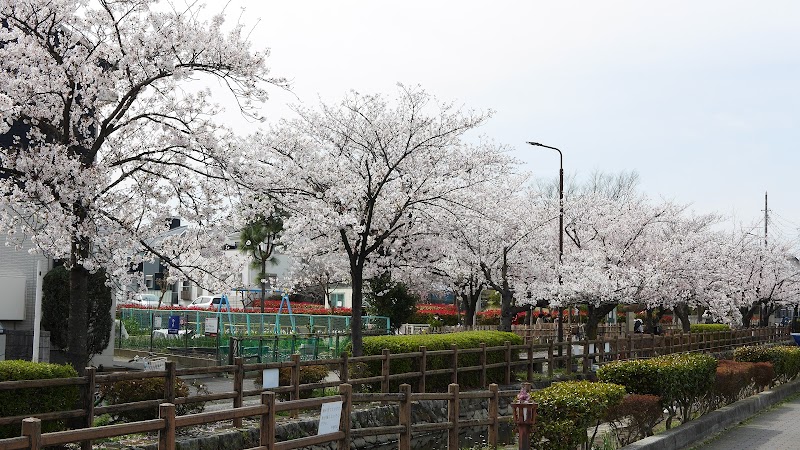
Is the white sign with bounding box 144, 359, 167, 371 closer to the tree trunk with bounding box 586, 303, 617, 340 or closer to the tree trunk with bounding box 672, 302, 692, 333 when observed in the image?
the tree trunk with bounding box 586, 303, 617, 340

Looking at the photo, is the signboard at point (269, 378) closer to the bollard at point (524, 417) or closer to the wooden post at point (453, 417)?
the wooden post at point (453, 417)

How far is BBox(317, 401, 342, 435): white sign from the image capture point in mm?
9164

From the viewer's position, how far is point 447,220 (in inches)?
942

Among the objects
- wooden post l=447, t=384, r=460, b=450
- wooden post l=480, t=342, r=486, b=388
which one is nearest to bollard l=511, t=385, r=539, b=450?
wooden post l=447, t=384, r=460, b=450

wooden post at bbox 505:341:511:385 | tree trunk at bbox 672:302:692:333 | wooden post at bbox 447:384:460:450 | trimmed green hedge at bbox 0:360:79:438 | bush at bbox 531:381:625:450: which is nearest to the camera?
trimmed green hedge at bbox 0:360:79:438

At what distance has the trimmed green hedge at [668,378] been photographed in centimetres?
1455

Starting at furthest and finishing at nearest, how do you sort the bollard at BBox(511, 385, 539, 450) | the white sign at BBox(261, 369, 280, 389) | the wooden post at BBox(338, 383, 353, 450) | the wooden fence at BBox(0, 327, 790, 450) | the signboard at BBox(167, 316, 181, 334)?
the signboard at BBox(167, 316, 181, 334)
the white sign at BBox(261, 369, 280, 389)
the wooden fence at BBox(0, 327, 790, 450)
the bollard at BBox(511, 385, 539, 450)
the wooden post at BBox(338, 383, 353, 450)

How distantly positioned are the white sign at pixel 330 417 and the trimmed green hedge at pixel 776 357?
16.9m

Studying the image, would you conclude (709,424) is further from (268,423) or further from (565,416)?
(268,423)

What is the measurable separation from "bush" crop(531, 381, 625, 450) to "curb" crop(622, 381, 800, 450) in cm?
127

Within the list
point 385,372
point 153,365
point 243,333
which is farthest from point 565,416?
point 243,333

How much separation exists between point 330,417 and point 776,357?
58.7 feet

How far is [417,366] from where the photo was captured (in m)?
19.3

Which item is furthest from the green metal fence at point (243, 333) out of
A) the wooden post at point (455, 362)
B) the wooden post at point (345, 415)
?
the wooden post at point (345, 415)
